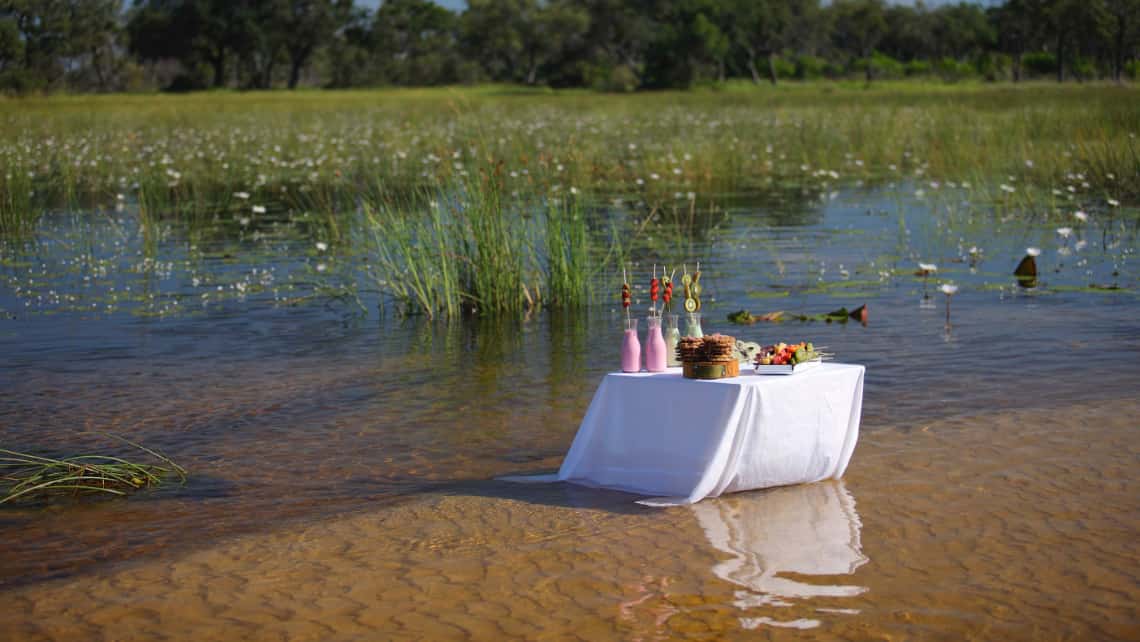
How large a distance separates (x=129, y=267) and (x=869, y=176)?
1124 centimetres

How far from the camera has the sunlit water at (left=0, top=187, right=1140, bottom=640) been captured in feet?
16.7

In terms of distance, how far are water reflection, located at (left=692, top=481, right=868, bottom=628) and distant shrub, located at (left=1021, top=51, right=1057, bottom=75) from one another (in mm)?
65801

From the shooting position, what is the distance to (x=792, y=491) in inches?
254

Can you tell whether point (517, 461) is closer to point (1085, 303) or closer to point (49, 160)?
point (1085, 303)

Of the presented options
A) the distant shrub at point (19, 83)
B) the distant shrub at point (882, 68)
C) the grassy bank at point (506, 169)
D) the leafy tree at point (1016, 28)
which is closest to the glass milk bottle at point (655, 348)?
the grassy bank at point (506, 169)

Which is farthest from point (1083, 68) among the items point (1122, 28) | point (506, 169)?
point (506, 169)

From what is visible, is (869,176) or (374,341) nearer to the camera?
(374,341)

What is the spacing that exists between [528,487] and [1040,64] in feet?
225

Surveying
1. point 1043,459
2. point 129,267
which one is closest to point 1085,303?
point 1043,459

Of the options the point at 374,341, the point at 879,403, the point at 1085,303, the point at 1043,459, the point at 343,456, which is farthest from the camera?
the point at 1085,303

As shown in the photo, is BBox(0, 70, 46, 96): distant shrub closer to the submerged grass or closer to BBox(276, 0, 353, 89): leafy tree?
the submerged grass

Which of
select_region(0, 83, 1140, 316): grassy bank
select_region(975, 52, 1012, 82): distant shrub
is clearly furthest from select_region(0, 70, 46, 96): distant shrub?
select_region(975, 52, 1012, 82): distant shrub

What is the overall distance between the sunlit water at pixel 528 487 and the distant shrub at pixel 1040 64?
59.4 m

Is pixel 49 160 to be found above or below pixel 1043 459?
above
